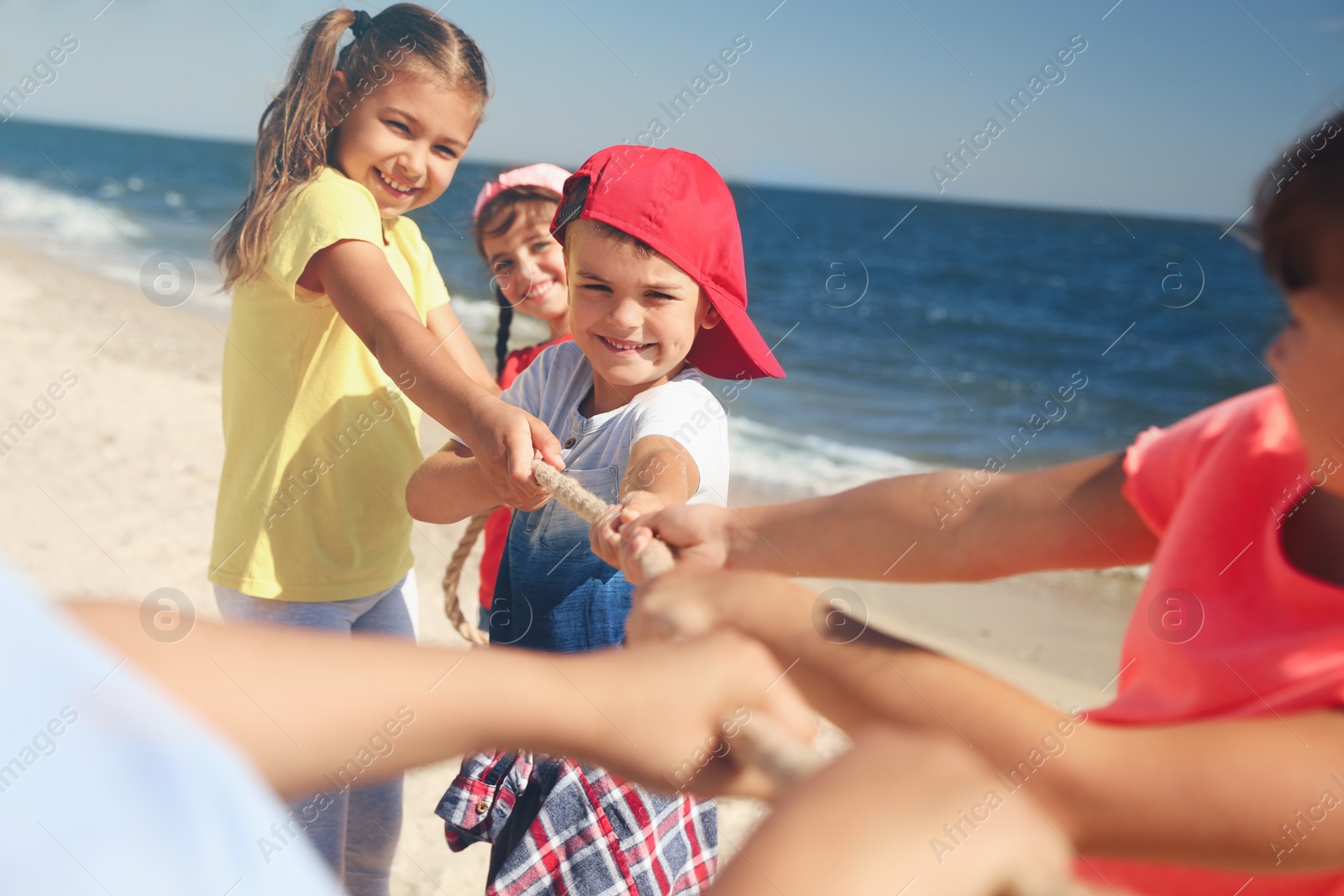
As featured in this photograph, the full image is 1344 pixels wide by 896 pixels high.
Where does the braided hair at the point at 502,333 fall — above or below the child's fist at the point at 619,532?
below

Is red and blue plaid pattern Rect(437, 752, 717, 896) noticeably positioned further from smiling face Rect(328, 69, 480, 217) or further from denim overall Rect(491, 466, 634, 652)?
smiling face Rect(328, 69, 480, 217)

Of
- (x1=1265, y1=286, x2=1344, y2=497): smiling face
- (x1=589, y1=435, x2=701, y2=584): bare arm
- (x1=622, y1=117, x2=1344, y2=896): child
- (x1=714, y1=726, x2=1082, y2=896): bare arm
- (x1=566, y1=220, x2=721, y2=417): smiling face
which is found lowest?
(x1=589, y1=435, x2=701, y2=584): bare arm

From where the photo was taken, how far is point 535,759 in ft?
5.07

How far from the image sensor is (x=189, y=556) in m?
4.48

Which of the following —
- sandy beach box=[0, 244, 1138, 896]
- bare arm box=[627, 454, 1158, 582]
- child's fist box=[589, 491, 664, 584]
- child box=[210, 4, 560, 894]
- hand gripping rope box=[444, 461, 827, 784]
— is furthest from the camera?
sandy beach box=[0, 244, 1138, 896]

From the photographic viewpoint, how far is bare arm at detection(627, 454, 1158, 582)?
101cm

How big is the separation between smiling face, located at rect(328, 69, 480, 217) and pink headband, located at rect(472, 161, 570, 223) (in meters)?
0.41

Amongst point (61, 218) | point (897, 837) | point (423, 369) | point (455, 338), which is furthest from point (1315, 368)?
point (61, 218)

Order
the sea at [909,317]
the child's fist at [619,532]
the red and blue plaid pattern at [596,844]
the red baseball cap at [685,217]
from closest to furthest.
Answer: the child's fist at [619,532], the red and blue plaid pattern at [596,844], the red baseball cap at [685,217], the sea at [909,317]

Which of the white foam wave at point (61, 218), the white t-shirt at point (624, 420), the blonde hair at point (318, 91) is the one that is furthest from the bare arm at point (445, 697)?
the white foam wave at point (61, 218)

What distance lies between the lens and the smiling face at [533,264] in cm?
238

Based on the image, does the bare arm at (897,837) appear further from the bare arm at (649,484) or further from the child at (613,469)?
the child at (613,469)

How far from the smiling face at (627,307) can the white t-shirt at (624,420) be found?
0.05 meters

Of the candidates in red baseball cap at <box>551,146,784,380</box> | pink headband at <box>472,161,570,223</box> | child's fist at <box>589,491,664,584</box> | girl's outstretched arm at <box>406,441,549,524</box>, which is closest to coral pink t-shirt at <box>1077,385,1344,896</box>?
child's fist at <box>589,491,664,584</box>
